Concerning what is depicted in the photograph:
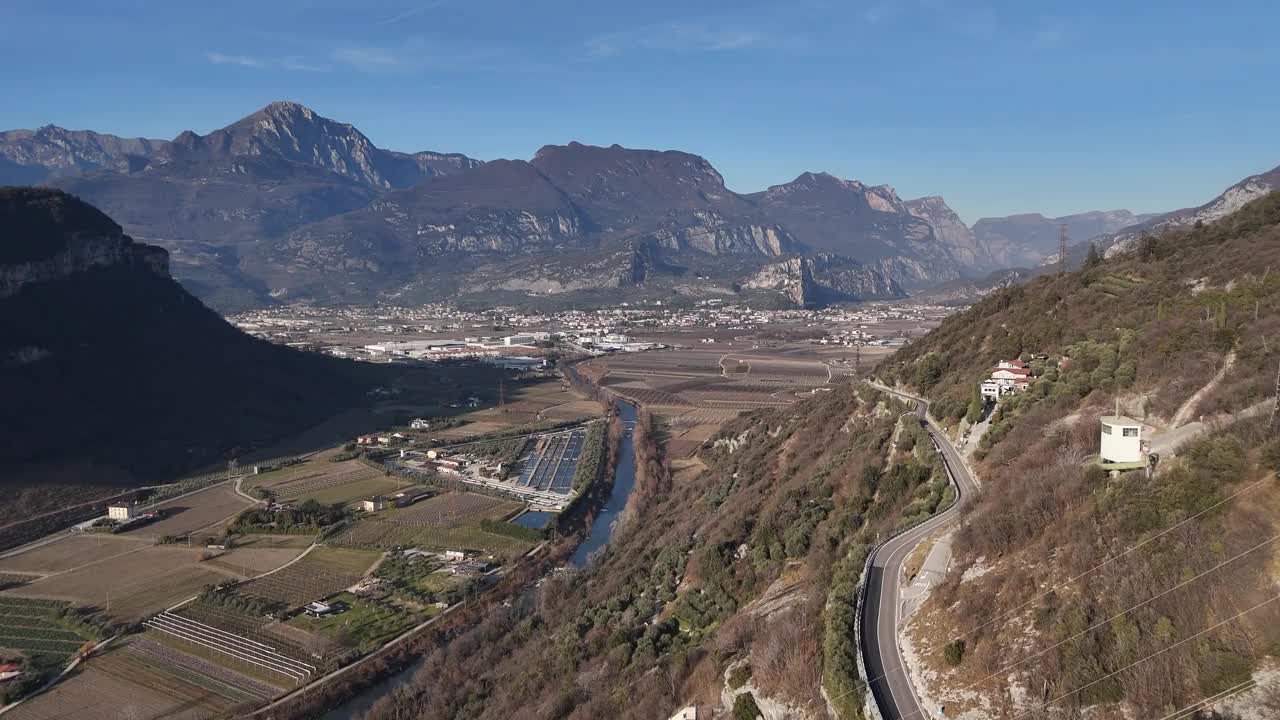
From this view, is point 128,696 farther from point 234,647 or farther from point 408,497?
point 408,497

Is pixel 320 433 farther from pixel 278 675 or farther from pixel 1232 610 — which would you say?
pixel 1232 610

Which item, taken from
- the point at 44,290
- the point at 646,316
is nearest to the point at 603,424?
the point at 44,290

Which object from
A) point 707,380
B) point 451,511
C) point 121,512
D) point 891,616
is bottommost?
point 451,511

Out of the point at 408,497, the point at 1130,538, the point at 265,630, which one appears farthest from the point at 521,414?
the point at 1130,538

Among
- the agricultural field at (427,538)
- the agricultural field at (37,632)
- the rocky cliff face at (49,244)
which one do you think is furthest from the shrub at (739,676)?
the rocky cliff face at (49,244)

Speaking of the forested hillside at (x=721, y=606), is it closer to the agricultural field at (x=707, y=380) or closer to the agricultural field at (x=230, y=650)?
the agricultural field at (x=230, y=650)
